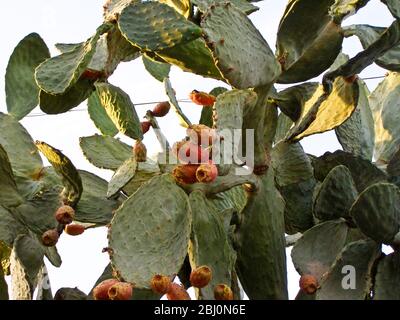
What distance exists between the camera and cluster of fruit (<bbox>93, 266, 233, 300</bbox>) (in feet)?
4.80

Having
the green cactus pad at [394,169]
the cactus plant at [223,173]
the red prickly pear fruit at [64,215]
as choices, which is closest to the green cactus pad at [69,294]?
the cactus plant at [223,173]

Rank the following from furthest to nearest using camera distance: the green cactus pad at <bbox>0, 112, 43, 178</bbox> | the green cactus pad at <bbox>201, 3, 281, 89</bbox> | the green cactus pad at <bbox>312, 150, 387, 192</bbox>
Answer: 1. the green cactus pad at <bbox>0, 112, 43, 178</bbox>
2. the green cactus pad at <bbox>312, 150, 387, 192</bbox>
3. the green cactus pad at <bbox>201, 3, 281, 89</bbox>

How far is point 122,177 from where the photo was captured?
169 cm

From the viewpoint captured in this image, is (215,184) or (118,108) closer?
(215,184)

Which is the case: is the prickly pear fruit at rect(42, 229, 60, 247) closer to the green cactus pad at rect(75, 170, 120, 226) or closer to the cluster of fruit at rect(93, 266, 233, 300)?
the green cactus pad at rect(75, 170, 120, 226)

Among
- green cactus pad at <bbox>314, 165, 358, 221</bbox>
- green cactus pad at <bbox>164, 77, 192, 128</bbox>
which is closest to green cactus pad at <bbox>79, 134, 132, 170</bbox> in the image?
green cactus pad at <bbox>164, 77, 192, 128</bbox>

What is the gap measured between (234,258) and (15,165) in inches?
18.5

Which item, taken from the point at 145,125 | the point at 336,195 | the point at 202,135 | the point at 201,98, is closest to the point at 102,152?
the point at 145,125

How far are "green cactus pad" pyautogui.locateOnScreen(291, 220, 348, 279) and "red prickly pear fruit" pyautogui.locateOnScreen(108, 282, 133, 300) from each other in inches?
12.5

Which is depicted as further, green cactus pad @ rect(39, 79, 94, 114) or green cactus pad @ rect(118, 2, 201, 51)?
green cactus pad @ rect(39, 79, 94, 114)

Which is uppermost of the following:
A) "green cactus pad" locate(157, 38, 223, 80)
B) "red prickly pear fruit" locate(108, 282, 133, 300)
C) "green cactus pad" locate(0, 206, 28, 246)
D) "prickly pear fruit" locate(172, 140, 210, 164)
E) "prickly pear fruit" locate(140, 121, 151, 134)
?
"green cactus pad" locate(157, 38, 223, 80)

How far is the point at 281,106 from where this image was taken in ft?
6.09
